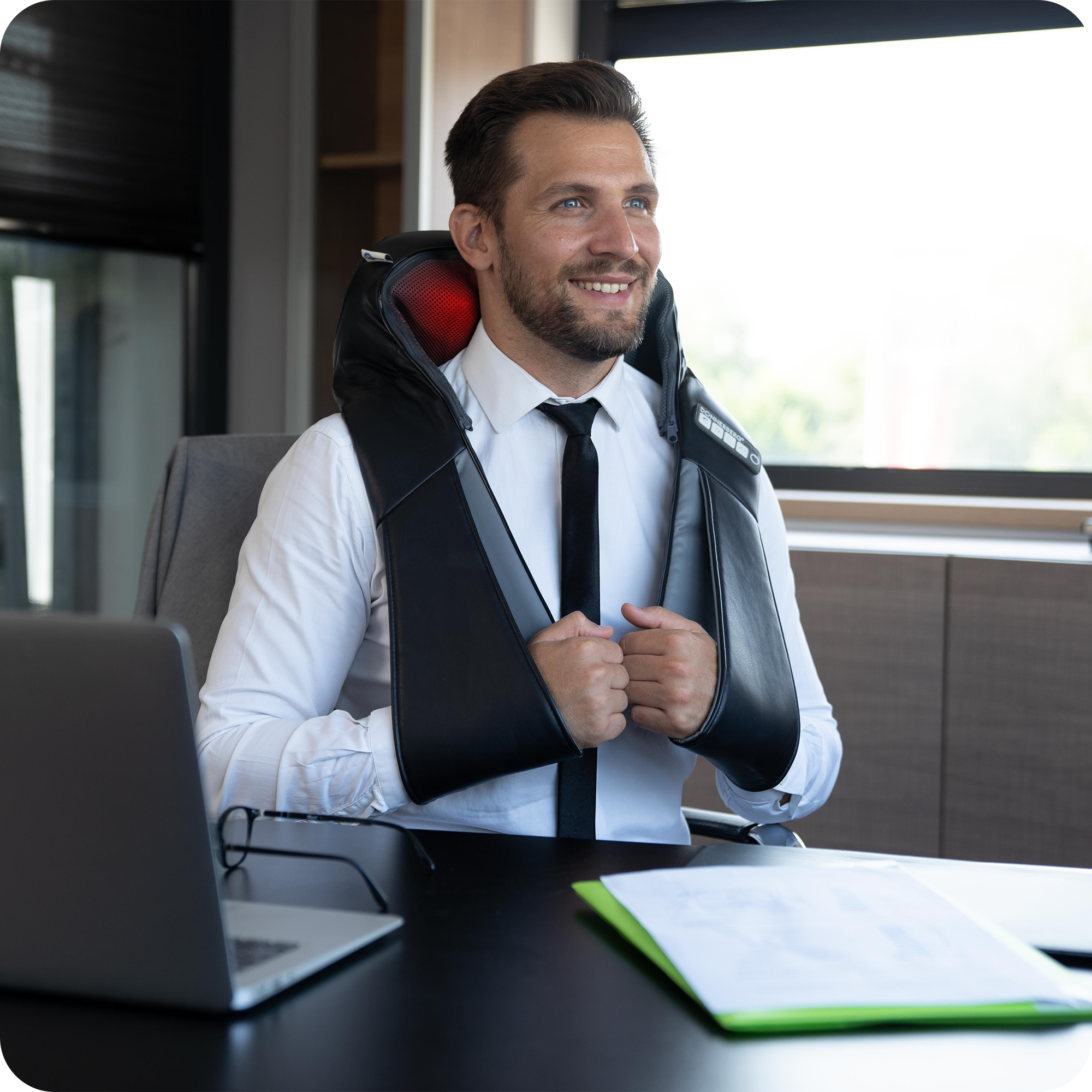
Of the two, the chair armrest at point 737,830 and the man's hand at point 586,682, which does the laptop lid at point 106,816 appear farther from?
the chair armrest at point 737,830

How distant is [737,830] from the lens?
1.39 m

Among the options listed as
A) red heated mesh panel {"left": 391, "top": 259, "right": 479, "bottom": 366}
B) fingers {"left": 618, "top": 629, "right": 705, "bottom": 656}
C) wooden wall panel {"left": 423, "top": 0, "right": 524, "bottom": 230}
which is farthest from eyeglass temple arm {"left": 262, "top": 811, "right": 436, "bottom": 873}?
wooden wall panel {"left": 423, "top": 0, "right": 524, "bottom": 230}

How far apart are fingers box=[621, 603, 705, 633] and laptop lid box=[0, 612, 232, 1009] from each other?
68 centimetres

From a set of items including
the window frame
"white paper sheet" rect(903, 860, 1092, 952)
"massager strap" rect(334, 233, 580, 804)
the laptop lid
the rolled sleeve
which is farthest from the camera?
the window frame

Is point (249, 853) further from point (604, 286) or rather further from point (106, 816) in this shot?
point (604, 286)

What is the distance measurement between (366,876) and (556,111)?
107cm

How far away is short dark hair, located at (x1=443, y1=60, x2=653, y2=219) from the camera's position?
154cm

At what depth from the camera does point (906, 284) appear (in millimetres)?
2738

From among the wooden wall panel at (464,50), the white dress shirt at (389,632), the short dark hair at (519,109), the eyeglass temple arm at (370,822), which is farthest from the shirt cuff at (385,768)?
the wooden wall panel at (464,50)

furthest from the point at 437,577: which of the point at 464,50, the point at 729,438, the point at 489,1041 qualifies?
the point at 464,50

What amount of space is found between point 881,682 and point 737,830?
962 millimetres

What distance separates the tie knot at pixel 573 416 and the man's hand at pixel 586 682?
1.11 ft

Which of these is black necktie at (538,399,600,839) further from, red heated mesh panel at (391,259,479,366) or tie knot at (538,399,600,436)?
red heated mesh panel at (391,259,479,366)

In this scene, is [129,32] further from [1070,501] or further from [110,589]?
[1070,501]
